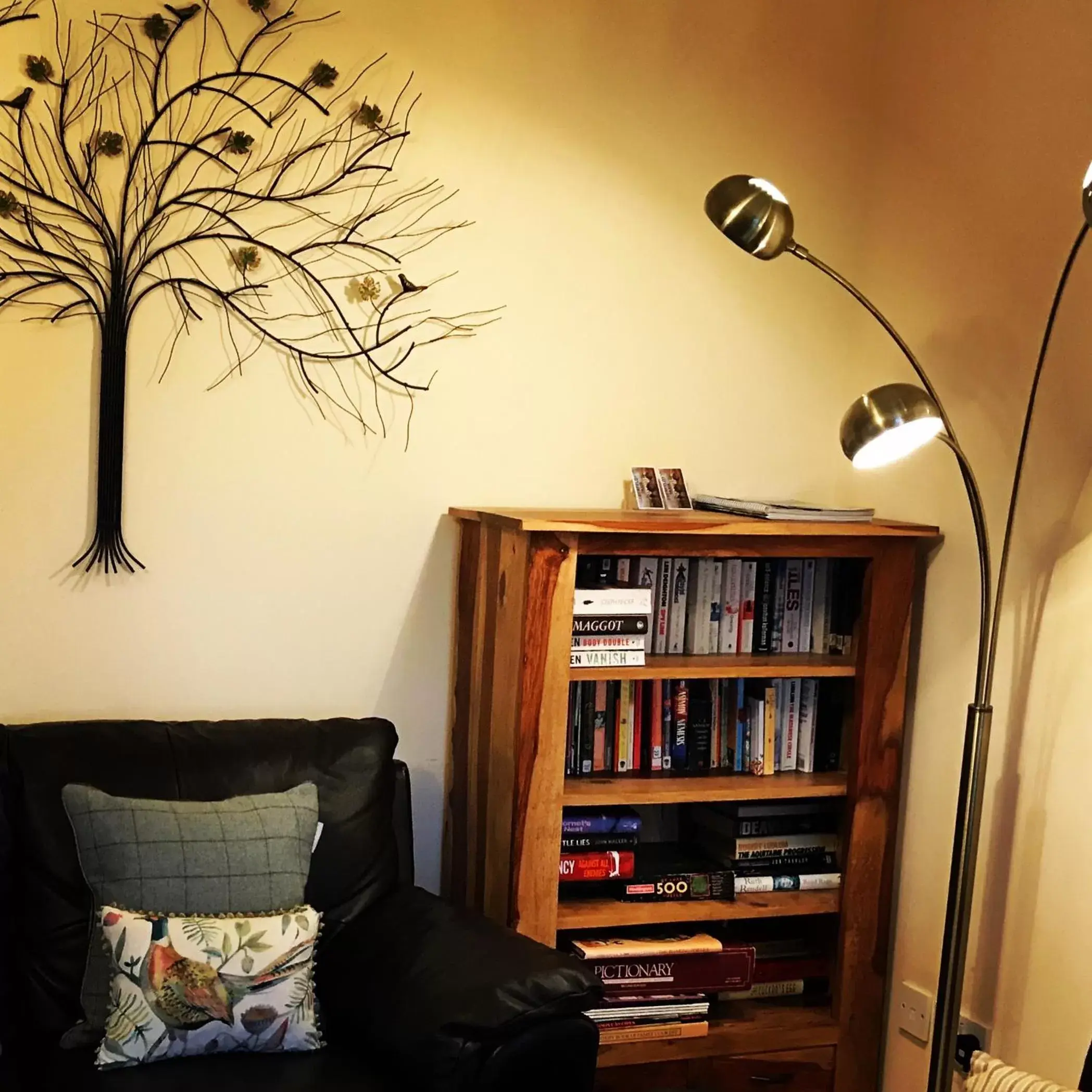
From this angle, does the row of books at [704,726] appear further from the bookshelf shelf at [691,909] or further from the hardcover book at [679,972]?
the hardcover book at [679,972]

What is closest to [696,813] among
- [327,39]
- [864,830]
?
[864,830]

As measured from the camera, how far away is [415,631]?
8.52 ft

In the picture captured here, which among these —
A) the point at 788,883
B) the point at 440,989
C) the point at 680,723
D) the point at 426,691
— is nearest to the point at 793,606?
the point at 680,723

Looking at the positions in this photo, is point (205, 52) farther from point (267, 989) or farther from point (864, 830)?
point (864, 830)

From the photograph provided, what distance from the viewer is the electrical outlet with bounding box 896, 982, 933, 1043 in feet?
8.13

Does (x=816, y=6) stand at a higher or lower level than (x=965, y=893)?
higher

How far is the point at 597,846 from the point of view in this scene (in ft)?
7.83

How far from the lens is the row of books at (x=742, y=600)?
2484mm

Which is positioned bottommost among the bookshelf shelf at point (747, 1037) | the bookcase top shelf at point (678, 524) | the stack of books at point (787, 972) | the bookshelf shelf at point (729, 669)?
the bookshelf shelf at point (747, 1037)

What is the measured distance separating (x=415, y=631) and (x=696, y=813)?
28.4 inches

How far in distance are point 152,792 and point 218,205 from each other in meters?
1.12

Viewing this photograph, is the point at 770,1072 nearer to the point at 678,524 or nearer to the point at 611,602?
the point at 611,602

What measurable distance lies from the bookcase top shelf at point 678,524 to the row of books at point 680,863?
0.60m

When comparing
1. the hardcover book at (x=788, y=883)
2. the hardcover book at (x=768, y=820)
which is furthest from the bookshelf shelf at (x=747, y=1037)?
the hardcover book at (x=768, y=820)
